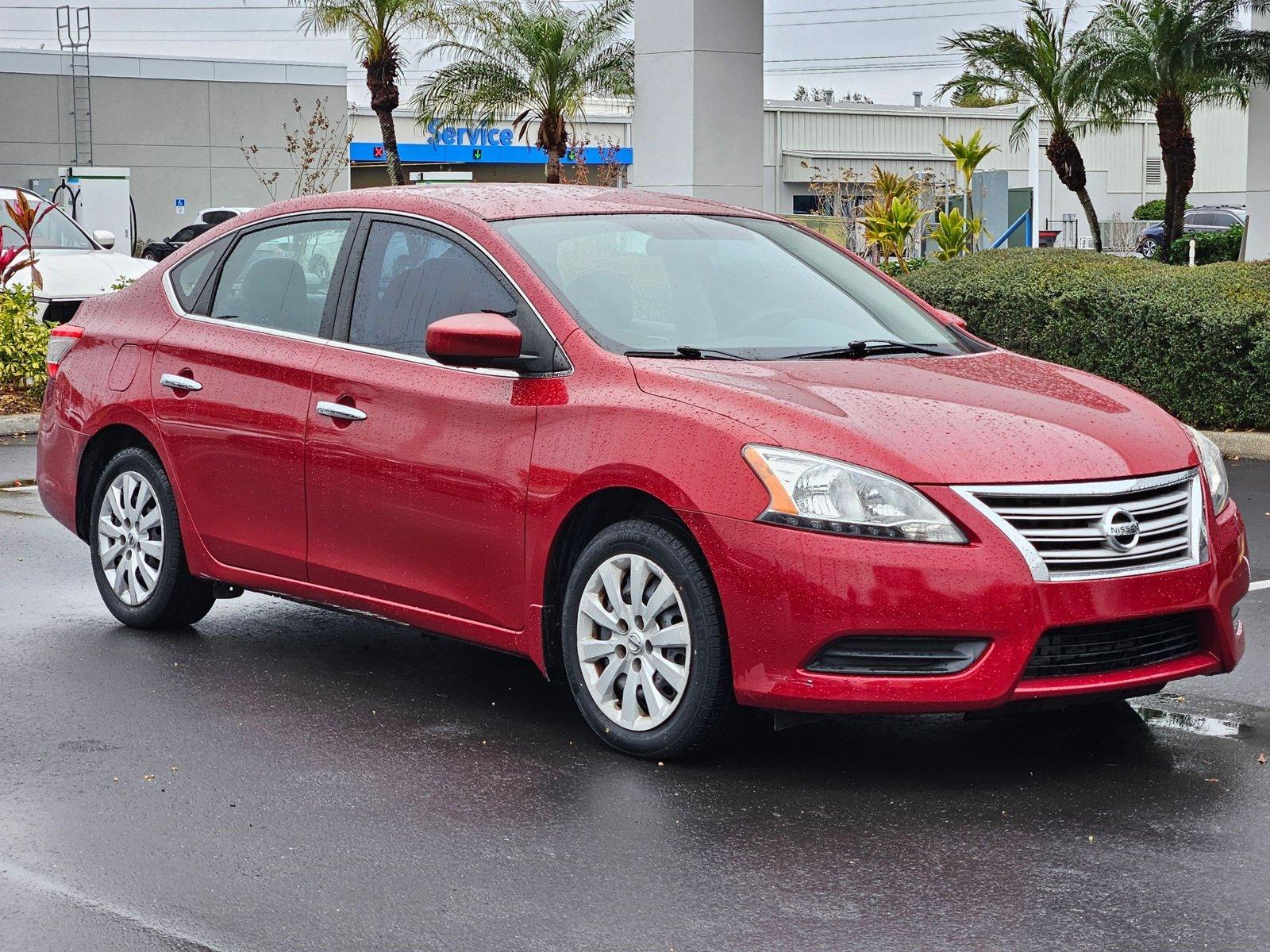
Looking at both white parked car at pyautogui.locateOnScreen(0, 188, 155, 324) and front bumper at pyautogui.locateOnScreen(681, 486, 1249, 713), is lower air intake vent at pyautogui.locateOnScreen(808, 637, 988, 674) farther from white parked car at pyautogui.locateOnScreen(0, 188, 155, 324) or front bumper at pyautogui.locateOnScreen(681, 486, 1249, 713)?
white parked car at pyautogui.locateOnScreen(0, 188, 155, 324)

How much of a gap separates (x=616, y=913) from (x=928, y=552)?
129 centimetres

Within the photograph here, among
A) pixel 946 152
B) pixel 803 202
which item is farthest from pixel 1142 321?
pixel 946 152

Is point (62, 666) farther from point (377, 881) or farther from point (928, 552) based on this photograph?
point (928, 552)

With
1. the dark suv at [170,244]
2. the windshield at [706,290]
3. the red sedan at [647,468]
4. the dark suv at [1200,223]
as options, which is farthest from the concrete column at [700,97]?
the dark suv at [1200,223]

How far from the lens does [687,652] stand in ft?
16.9

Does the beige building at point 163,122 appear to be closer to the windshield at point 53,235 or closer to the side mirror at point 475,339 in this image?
the windshield at point 53,235

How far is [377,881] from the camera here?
14.3 feet

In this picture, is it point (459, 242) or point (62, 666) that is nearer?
point (459, 242)

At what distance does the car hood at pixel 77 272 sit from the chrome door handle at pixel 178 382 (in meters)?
11.0

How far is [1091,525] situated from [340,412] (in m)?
2.51

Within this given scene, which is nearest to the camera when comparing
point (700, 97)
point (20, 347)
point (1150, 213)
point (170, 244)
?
point (20, 347)

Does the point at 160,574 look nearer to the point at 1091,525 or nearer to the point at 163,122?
the point at 1091,525

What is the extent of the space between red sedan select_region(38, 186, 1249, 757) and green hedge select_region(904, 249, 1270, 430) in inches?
258

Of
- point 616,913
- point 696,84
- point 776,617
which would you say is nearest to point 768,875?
point 616,913
